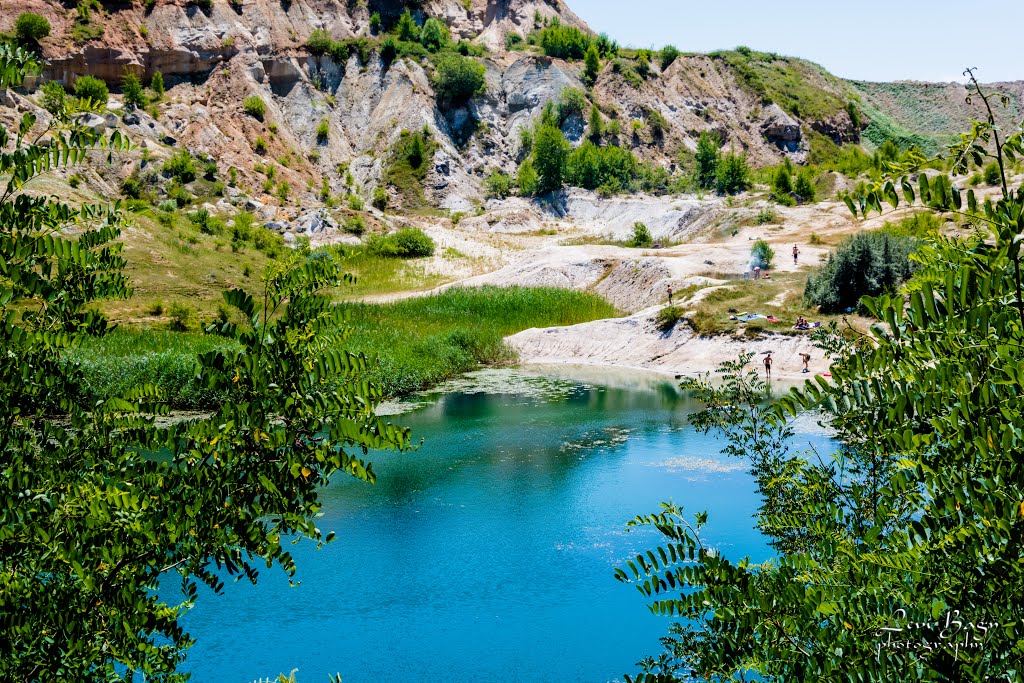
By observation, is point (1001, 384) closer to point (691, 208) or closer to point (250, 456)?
point (250, 456)

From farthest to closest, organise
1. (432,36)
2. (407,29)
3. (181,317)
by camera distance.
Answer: (407,29) < (432,36) < (181,317)

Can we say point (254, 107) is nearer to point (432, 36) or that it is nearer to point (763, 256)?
point (432, 36)

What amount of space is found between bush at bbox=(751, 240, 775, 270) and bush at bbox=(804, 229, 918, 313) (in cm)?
750

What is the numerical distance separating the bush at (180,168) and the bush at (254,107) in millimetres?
12072

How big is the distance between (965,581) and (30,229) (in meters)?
4.90

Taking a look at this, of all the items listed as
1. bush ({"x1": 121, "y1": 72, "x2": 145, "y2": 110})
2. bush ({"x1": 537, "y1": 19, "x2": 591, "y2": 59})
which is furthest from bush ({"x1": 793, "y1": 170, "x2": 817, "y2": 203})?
bush ({"x1": 121, "y1": 72, "x2": 145, "y2": 110})

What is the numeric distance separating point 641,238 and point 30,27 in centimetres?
4318

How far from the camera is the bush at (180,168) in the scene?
5372cm

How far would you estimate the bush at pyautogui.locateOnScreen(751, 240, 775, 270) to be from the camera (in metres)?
40.0

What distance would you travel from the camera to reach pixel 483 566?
1400cm

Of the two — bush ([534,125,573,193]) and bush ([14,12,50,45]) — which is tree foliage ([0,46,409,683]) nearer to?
bush ([534,125,573,193])

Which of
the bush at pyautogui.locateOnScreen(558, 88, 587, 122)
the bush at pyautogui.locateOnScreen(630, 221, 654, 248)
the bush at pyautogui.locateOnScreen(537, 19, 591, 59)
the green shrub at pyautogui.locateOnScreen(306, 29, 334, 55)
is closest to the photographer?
the bush at pyautogui.locateOnScreen(630, 221, 654, 248)

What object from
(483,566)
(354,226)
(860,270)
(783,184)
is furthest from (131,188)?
(483,566)

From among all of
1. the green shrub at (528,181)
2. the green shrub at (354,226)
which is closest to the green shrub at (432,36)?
the green shrub at (528,181)
